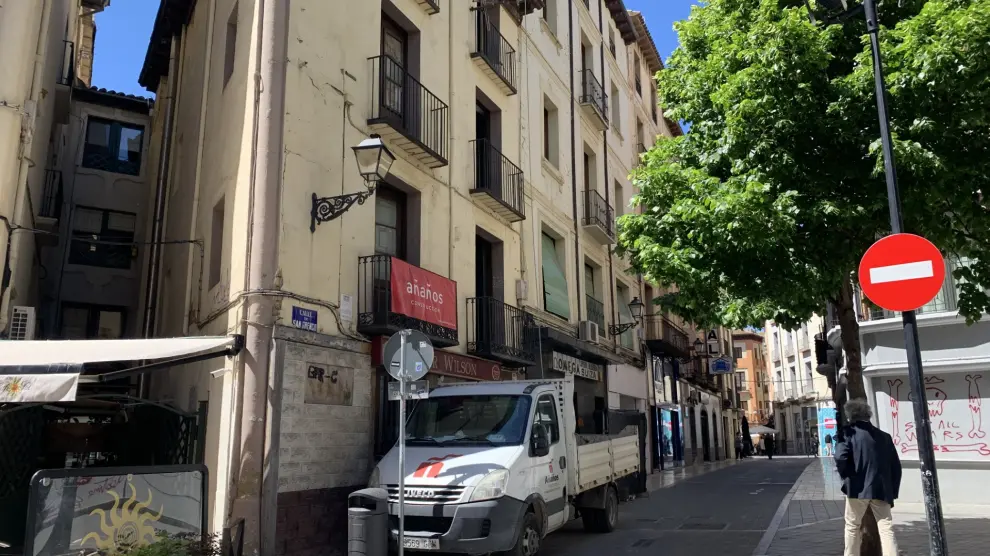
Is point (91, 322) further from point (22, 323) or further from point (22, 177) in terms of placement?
point (22, 177)

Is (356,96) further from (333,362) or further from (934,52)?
(934,52)

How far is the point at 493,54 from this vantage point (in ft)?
54.9

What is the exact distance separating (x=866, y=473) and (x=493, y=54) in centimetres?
1216

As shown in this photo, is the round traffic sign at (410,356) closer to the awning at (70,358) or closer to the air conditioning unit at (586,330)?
the awning at (70,358)

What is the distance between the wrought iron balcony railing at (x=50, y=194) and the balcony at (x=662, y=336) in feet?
63.1

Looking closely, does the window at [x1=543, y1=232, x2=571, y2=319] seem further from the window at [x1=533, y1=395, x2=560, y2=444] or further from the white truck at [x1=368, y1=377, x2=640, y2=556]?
the window at [x1=533, y1=395, x2=560, y2=444]

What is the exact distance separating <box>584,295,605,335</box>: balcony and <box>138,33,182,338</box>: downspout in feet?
36.7

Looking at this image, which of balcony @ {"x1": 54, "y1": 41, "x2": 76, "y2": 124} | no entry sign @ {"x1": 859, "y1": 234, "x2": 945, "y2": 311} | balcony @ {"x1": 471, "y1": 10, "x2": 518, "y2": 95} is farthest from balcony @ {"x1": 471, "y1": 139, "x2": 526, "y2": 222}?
no entry sign @ {"x1": 859, "y1": 234, "x2": 945, "y2": 311}

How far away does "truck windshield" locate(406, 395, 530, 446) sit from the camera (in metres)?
9.39

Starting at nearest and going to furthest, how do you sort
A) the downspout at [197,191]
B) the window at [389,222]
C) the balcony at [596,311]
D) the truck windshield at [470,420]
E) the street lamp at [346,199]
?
the truck windshield at [470,420] < the street lamp at [346,199] < the downspout at [197,191] < the window at [389,222] < the balcony at [596,311]

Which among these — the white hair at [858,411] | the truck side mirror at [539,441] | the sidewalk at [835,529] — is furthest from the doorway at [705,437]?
the white hair at [858,411]

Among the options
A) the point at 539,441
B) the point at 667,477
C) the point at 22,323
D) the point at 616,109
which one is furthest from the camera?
the point at 616,109

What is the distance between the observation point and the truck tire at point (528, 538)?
336 inches

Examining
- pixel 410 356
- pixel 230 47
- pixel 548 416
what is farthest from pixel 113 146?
pixel 548 416
